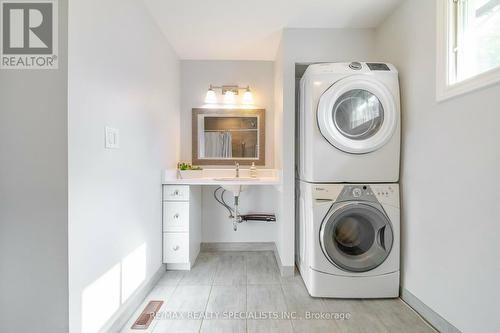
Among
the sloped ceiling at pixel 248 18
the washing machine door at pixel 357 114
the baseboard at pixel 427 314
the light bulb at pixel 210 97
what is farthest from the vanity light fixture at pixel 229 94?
the baseboard at pixel 427 314

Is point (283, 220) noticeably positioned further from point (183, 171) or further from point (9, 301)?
point (9, 301)

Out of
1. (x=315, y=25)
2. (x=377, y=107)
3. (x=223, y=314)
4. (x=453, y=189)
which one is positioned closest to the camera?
(x=453, y=189)

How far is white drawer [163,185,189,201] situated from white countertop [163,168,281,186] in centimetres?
4

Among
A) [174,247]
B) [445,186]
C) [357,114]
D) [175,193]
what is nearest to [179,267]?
[174,247]

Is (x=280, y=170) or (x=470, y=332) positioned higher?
(x=280, y=170)

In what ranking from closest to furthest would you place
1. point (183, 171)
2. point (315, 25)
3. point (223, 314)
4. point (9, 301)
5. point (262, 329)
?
point (9, 301) < point (262, 329) < point (223, 314) < point (315, 25) < point (183, 171)

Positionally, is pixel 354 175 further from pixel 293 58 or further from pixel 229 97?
pixel 229 97

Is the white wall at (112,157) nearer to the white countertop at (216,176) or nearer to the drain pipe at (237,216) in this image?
the white countertop at (216,176)

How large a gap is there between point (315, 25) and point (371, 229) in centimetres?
185

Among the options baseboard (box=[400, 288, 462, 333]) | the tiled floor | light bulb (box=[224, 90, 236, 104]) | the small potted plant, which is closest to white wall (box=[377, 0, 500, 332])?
baseboard (box=[400, 288, 462, 333])

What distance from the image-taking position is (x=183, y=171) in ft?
8.99

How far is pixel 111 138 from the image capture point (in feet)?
4.82

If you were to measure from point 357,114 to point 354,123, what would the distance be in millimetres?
72

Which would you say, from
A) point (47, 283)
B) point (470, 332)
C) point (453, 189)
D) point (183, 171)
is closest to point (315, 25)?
point (453, 189)
